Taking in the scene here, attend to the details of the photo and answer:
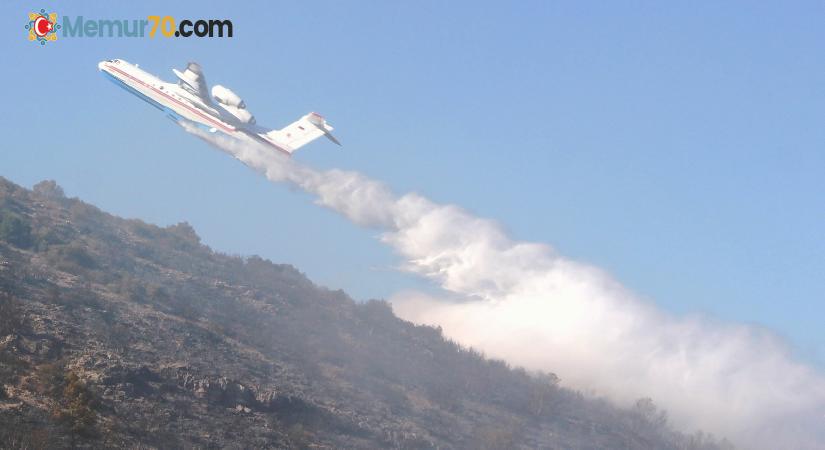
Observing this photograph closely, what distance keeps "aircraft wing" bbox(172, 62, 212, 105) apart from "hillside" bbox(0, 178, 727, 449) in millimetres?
18601

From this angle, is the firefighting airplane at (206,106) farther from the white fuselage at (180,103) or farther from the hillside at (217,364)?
the hillside at (217,364)

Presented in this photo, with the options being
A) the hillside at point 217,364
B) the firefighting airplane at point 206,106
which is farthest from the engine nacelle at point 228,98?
the hillside at point 217,364

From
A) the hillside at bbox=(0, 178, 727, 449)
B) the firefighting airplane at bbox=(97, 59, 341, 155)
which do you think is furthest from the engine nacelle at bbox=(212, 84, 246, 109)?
the hillside at bbox=(0, 178, 727, 449)

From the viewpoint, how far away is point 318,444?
2131 inches

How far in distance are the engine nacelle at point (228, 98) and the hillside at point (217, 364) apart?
1882cm

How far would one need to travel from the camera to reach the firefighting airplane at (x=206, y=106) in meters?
78.9

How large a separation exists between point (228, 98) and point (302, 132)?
849cm

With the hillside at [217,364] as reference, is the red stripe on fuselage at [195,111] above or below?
above

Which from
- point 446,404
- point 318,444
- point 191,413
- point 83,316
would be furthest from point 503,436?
point 83,316

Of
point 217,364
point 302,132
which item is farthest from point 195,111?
point 217,364

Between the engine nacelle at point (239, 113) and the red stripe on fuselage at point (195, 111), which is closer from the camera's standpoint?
the engine nacelle at point (239, 113)

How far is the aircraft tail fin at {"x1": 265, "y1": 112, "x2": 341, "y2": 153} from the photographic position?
8250 centimetres

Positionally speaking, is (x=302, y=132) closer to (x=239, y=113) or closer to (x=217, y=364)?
(x=239, y=113)

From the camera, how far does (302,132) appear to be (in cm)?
8369
